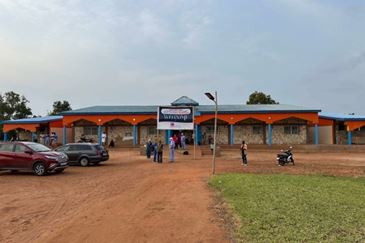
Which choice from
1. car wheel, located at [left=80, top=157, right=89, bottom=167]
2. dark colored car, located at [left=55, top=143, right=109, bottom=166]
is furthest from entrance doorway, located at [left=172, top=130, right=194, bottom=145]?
car wheel, located at [left=80, top=157, right=89, bottom=167]

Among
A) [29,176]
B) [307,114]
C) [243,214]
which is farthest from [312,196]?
[307,114]

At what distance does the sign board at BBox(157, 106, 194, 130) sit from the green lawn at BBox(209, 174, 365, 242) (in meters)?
15.6

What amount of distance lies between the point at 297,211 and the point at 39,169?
42.6 feet

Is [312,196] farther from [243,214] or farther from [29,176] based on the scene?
[29,176]

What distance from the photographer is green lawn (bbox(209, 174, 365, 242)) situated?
6.16 m

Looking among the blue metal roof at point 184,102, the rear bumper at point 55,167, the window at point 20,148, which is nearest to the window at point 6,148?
the window at point 20,148

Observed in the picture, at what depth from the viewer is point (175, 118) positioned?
2791 centimetres

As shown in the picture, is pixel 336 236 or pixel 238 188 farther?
pixel 238 188

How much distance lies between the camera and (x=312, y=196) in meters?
9.70

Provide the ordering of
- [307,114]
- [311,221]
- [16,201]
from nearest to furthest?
[311,221], [16,201], [307,114]

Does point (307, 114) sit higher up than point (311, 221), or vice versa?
point (307, 114)

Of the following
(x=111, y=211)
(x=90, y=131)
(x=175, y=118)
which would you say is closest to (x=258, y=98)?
(x=90, y=131)

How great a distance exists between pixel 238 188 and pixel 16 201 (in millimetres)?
6184

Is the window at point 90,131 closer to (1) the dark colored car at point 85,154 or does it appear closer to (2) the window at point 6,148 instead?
(1) the dark colored car at point 85,154
